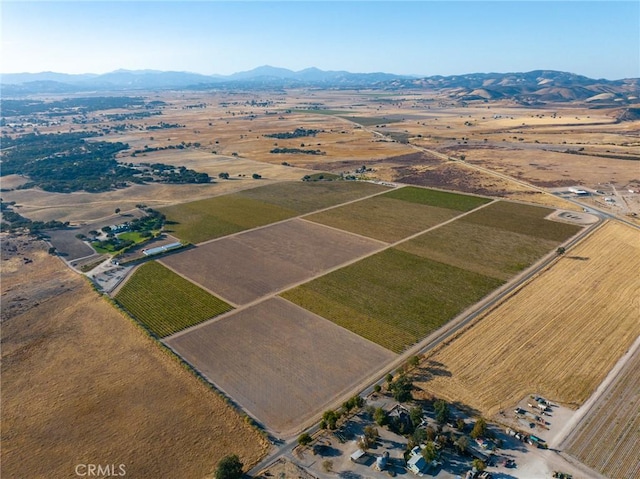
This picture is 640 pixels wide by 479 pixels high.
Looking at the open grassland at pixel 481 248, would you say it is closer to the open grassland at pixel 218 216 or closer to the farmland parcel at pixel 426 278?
the farmland parcel at pixel 426 278

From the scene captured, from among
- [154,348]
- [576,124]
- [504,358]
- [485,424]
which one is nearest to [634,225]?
[504,358]

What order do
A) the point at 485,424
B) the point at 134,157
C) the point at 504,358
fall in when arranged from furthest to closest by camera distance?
the point at 134,157 < the point at 504,358 < the point at 485,424

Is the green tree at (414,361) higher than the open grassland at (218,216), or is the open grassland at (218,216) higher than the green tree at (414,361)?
the open grassland at (218,216)

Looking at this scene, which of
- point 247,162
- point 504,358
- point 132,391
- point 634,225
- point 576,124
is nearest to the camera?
point 132,391

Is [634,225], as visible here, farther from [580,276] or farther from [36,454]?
[36,454]

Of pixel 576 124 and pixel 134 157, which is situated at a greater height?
pixel 576 124

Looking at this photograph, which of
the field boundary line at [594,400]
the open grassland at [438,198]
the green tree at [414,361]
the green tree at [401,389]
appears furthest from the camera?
the open grassland at [438,198]

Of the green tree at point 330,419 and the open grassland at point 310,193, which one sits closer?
the green tree at point 330,419

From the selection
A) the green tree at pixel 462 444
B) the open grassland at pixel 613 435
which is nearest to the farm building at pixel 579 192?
the open grassland at pixel 613 435
